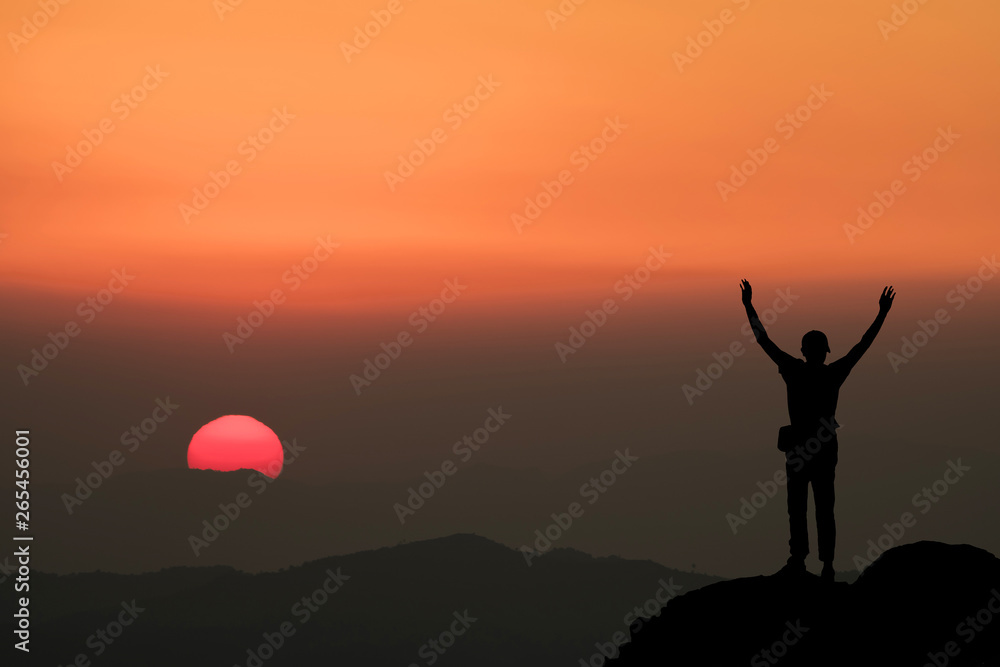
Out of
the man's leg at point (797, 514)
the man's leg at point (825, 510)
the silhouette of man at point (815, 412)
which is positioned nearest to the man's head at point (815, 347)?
the silhouette of man at point (815, 412)

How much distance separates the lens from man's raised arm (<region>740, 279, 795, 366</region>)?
43.3 feet

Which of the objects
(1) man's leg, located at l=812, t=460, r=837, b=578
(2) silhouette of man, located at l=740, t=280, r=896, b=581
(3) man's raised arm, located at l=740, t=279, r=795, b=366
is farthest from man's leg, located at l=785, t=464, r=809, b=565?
(3) man's raised arm, located at l=740, t=279, r=795, b=366

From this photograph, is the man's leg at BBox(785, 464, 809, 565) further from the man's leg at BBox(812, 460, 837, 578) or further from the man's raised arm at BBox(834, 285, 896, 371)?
the man's raised arm at BBox(834, 285, 896, 371)

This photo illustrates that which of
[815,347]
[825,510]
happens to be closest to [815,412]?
[815,347]

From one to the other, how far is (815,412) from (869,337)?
1240 mm

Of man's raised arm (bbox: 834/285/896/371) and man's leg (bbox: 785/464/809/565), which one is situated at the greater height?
man's raised arm (bbox: 834/285/896/371)

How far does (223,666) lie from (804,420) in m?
204

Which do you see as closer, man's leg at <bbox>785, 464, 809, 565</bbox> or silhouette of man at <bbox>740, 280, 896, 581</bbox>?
silhouette of man at <bbox>740, 280, 896, 581</bbox>

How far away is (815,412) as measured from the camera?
13.0 metres

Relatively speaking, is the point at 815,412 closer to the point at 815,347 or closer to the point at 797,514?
the point at 815,347

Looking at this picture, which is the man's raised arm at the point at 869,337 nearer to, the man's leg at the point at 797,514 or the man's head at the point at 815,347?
the man's head at the point at 815,347

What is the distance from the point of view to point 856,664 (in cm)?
1249

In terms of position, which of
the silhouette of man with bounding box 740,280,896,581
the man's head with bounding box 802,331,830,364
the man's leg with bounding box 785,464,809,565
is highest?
the man's head with bounding box 802,331,830,364

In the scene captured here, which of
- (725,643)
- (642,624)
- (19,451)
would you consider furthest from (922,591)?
(19,451)
